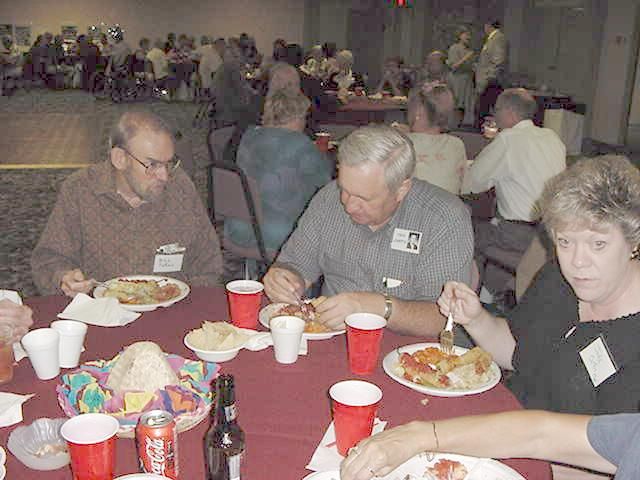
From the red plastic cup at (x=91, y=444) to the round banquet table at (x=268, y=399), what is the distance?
140mm

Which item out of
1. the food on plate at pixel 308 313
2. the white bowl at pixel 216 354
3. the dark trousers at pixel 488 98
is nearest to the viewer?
the white bowl at pixel 216 354

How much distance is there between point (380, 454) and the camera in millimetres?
1273

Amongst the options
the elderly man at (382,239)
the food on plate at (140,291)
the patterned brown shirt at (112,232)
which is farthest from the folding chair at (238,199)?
the food on plate at (140,291)

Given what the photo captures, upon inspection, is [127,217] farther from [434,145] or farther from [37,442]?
[434,145]

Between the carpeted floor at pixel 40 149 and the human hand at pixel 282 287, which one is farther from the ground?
the human hand at pixel 282 287

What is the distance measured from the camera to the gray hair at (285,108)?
4.29m

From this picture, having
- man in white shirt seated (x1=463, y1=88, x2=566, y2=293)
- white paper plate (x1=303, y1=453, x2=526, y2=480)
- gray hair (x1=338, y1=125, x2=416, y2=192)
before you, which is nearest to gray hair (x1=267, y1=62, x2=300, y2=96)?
man in white shirt seated (x1=463, y1=88, x2=566, y2=293)

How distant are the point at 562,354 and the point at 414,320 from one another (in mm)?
436

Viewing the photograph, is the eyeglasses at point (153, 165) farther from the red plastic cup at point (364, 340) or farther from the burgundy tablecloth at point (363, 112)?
the burgundy tablecloth at point (363, 112)

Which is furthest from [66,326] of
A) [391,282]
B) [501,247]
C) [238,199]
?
[501,247]

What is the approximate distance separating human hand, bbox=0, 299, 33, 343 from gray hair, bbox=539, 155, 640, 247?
1451 millimetres

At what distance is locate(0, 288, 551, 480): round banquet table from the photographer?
4.67ft

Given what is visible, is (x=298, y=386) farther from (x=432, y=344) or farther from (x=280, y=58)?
(x=280, y=58)

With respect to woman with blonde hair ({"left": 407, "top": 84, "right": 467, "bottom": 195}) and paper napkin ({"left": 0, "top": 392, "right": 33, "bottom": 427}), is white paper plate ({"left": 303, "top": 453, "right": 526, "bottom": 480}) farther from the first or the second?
woman with blonde hair ({"left": 407, "top": 84, "right": 467, "bottom": 195})
